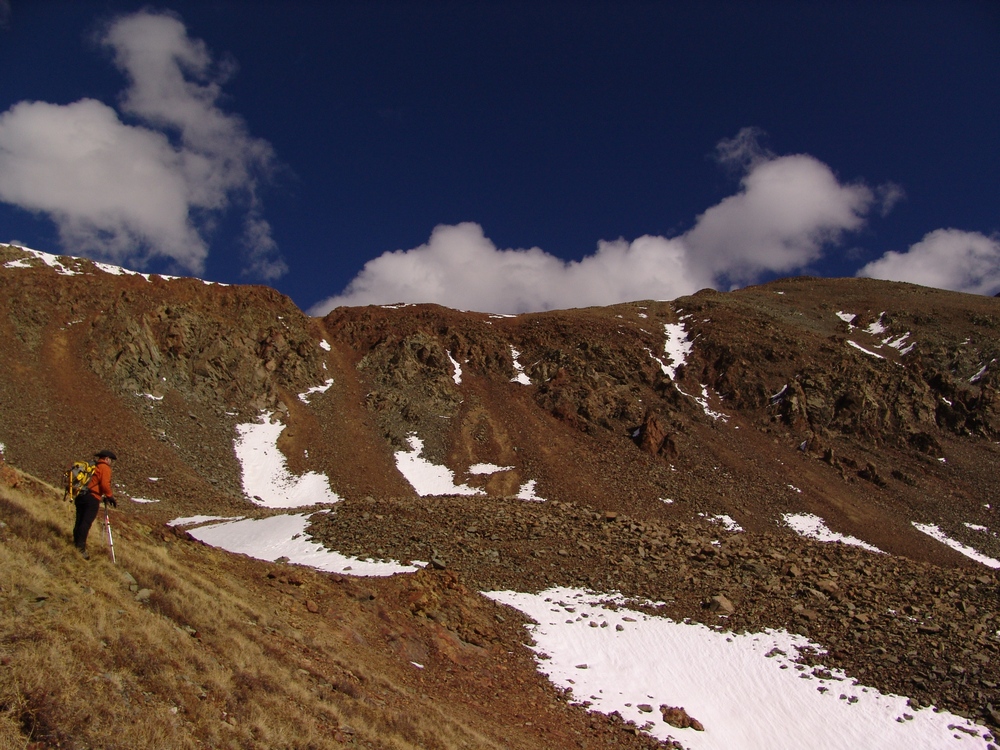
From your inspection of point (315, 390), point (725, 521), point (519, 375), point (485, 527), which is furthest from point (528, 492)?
point (315, 390)

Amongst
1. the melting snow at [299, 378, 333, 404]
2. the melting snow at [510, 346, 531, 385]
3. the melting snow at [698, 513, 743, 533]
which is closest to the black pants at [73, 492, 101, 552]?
the melting snow at [698, 513, 743, 533]

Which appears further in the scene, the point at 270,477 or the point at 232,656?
the point at 270,477

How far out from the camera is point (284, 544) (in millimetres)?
21906

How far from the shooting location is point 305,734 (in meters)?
7.60

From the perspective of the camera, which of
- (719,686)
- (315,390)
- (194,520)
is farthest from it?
(315,390)

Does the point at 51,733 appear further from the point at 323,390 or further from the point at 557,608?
the point at 323,390

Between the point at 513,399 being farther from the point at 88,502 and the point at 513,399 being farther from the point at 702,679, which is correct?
the point at 88,502

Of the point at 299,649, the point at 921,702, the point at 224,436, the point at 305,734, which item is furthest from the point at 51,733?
the point at 224,436

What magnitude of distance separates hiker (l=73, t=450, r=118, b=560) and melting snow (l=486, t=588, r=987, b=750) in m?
11.0

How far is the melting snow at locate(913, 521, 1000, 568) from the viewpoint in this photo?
3684cm

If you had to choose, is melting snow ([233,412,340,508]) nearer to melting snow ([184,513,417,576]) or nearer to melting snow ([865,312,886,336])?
melting snow ([184,513,417,576])

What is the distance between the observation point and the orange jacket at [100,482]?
1019 centimetres

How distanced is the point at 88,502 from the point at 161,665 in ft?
13.6

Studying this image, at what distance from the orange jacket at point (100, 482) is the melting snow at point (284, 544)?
962 centimetres
